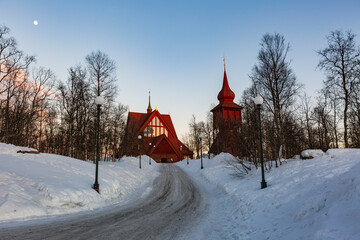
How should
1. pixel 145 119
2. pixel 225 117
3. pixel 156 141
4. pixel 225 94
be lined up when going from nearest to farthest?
pixel 225 117 → pixel 156 141 → pixel 225 94 → pixel 145 119

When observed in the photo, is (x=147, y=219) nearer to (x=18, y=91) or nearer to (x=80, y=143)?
(x=80, y=143)

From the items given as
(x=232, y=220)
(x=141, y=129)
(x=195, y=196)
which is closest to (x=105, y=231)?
(x=232, y=220)

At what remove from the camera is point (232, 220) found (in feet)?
20.0

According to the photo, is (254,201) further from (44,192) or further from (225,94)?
(225,94)

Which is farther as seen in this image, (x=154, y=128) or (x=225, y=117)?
(x=154, y=128)

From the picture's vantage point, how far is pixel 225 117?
3922 centimetres

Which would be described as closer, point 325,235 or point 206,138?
point 325,235

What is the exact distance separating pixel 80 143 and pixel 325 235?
24187 mm

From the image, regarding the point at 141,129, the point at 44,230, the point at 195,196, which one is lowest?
the point at 195,196

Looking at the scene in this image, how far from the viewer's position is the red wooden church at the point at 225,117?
32375mm

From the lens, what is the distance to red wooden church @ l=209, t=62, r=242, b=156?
106 ft

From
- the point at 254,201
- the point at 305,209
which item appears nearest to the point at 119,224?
the point at 254,201

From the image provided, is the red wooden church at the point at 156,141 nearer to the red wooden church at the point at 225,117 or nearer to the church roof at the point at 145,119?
the church roof at the point at 145,119

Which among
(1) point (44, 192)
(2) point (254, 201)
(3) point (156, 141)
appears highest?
(3) point (156, 141)
